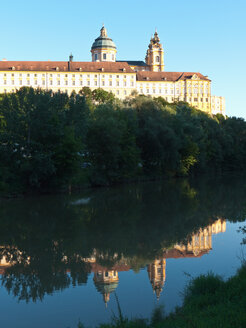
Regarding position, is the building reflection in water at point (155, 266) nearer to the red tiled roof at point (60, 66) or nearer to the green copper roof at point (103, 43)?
the red tiled roof at point (60, 66)

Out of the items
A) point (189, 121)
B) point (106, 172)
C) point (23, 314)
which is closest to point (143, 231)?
point (23, 314)

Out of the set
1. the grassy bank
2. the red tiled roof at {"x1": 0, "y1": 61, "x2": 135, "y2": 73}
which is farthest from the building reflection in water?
the red tiled roof at {"x1": 0, "y1": 61, "x2": 135, "y2": 73}

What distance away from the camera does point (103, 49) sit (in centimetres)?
13138

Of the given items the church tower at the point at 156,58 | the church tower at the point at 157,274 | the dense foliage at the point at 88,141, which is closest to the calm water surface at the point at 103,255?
the church tower at the point at 157,274

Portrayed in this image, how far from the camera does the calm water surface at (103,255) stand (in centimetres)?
970

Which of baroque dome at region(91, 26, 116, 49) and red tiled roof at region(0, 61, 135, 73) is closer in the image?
red tiled roof at region(0, 61, 135, 73)

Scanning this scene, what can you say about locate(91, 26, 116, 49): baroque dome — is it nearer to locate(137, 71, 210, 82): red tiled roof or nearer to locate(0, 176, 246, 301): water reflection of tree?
locate(137, 71, 210, 82): red tiled roof

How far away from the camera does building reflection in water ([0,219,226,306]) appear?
11.1 meters

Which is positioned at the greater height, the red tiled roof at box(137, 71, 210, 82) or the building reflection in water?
the red tiled roof at box(137, 71, 210, 82)

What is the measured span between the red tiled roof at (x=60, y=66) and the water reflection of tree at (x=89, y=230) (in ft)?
285

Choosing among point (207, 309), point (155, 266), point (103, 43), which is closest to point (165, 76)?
point (103, 43)

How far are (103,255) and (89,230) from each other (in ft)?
13.9

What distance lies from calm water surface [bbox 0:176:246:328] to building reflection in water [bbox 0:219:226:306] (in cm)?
3

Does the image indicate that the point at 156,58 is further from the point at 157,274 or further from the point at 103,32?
the point at 157,274
